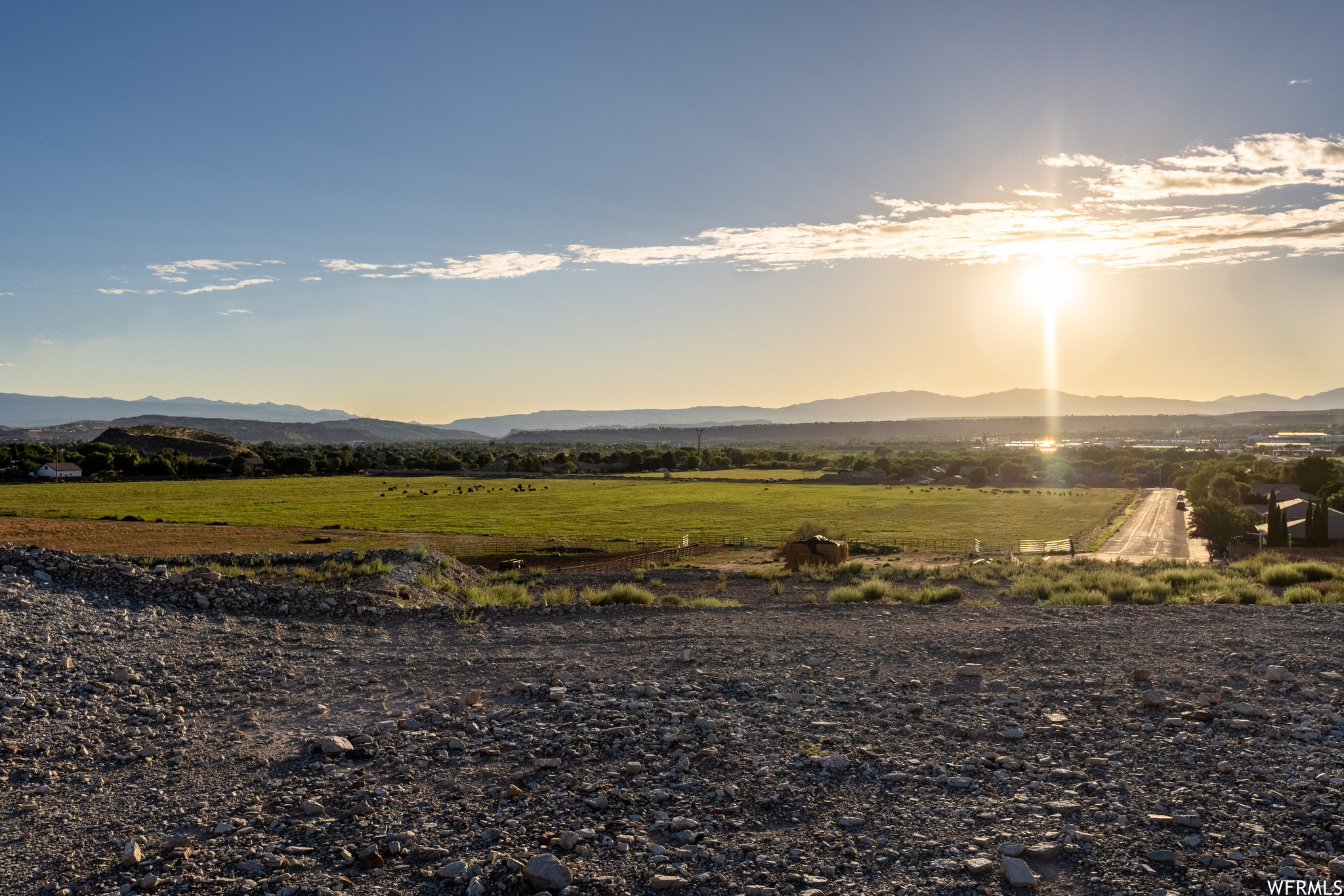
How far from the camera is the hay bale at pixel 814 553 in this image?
42.1 meters

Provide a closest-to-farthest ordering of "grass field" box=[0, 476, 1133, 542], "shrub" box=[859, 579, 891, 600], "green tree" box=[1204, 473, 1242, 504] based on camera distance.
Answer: "shrub" box=[859, 579, 891, 600], "grass field" box=[0, 476, 1133, 542], "green tree" box=[1204, 473, 1242, 504]

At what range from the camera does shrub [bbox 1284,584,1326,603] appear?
19.2m

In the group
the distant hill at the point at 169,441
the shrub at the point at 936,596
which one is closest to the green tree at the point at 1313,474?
the shrub at the point at 936,596

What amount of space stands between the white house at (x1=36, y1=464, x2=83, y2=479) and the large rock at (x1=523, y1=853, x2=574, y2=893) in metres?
123

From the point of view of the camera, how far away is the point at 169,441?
595ft

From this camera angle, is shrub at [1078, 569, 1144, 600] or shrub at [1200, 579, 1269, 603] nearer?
shrub at [1200, 579, 1269, 603]

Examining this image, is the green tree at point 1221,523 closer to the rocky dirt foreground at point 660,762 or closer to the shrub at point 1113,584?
the shrub at point 1113,584

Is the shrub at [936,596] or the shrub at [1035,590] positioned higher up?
the shrub at [936,596]

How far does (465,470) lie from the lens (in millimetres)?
140125

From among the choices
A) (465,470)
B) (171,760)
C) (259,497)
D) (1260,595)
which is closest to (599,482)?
(465,470)

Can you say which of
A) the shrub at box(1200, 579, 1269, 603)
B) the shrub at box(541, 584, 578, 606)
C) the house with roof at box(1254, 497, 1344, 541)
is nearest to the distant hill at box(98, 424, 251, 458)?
the shrub at box(541, 584, 578, 606)

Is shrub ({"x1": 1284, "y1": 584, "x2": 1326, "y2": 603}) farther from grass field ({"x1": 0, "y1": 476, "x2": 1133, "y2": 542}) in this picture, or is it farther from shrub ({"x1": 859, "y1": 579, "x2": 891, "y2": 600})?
grass field ({"x1": 0, "y1": 476, "x2": 1133, "y2": 542})

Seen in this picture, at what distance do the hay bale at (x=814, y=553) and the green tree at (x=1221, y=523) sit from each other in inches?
1203

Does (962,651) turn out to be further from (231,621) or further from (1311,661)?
(231,621)
